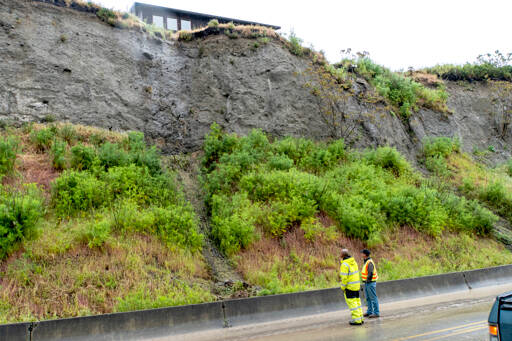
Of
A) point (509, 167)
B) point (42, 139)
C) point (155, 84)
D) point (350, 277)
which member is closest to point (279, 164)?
point (350, 277)

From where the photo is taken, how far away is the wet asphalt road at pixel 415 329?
7.87 meters

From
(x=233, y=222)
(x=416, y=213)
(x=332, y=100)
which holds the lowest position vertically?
(x=416, y=213)

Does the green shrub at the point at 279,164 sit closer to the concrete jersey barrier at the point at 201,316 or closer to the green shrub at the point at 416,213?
the green shrub at the point at 416,213

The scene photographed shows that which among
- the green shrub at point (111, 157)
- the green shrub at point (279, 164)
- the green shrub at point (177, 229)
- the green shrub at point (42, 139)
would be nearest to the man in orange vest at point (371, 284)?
the green shrub at point (177, 229)

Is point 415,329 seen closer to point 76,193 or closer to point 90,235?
point 90,235

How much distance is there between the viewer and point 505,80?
33031 millimetres

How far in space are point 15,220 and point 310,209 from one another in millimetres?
9073

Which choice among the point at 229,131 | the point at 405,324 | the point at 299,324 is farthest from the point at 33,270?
the point at 229,131

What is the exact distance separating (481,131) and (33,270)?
30148 millimetres

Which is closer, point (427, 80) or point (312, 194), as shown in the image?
point (312, 194)

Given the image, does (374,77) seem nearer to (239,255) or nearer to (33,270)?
(239,255)

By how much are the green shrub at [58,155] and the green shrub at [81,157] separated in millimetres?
312

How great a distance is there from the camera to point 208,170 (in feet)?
56.1

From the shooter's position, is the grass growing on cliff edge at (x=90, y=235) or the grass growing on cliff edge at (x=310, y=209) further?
the grass growing on cliff edge at (x=310, y=209)
